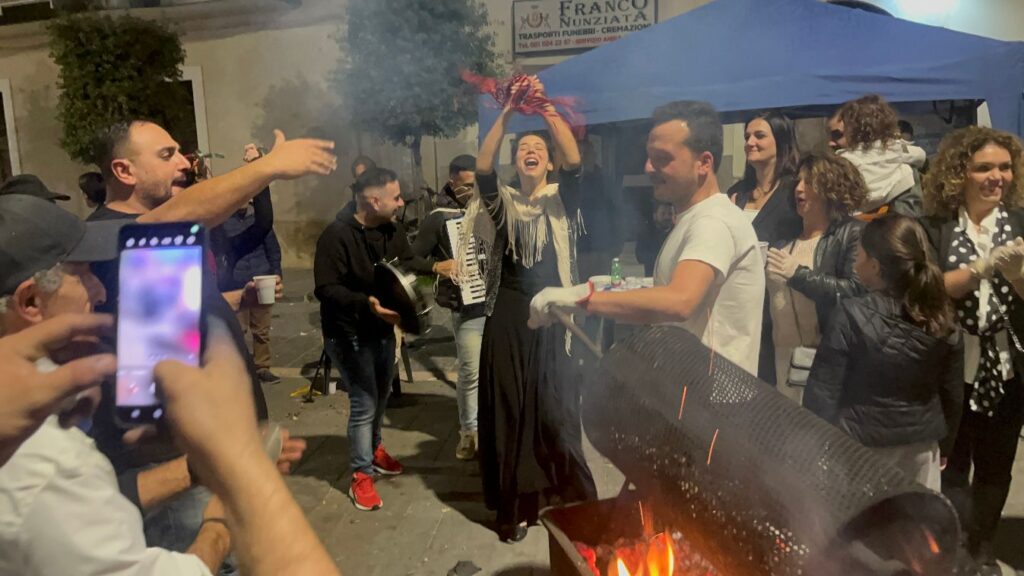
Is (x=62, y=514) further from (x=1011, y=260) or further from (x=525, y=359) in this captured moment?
(x=1011, y=260)

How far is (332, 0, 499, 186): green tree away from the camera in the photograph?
5.15 meters

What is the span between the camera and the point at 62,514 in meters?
0.73

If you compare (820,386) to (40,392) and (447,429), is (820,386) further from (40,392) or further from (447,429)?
(447,429)

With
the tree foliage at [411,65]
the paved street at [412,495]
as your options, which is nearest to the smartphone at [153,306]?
the paved street at [412,495]

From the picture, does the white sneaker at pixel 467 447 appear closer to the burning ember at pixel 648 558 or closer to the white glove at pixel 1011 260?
the burning ember at pixel 648 558

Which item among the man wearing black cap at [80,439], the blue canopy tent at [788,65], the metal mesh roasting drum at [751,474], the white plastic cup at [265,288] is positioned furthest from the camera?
the blue canopy tent at [788,65]

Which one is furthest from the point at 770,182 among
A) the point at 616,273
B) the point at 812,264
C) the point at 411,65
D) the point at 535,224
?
the point at 411,65

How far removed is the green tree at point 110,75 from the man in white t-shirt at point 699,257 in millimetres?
6311

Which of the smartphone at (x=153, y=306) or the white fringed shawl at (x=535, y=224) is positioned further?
the white fringed shawl at (x=535, y=224)

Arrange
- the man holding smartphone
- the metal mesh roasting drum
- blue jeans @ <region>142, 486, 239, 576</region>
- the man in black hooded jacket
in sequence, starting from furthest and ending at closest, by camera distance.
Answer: the man in black hooded jacket
blue jeans @ <region>142, 486, 239, 576</region>
the metal mesh roasting drum
the man holding smartphone

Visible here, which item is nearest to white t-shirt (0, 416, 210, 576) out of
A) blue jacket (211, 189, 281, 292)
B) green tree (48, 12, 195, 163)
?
blue jacket (211, 189, 281, 292)

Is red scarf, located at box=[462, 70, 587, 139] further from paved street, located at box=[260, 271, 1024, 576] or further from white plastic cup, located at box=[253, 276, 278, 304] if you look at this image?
paved street, located at box=[260, 271, 1024, 576]

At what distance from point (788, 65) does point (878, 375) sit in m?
2.44

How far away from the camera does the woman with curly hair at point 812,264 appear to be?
6.52 feet
